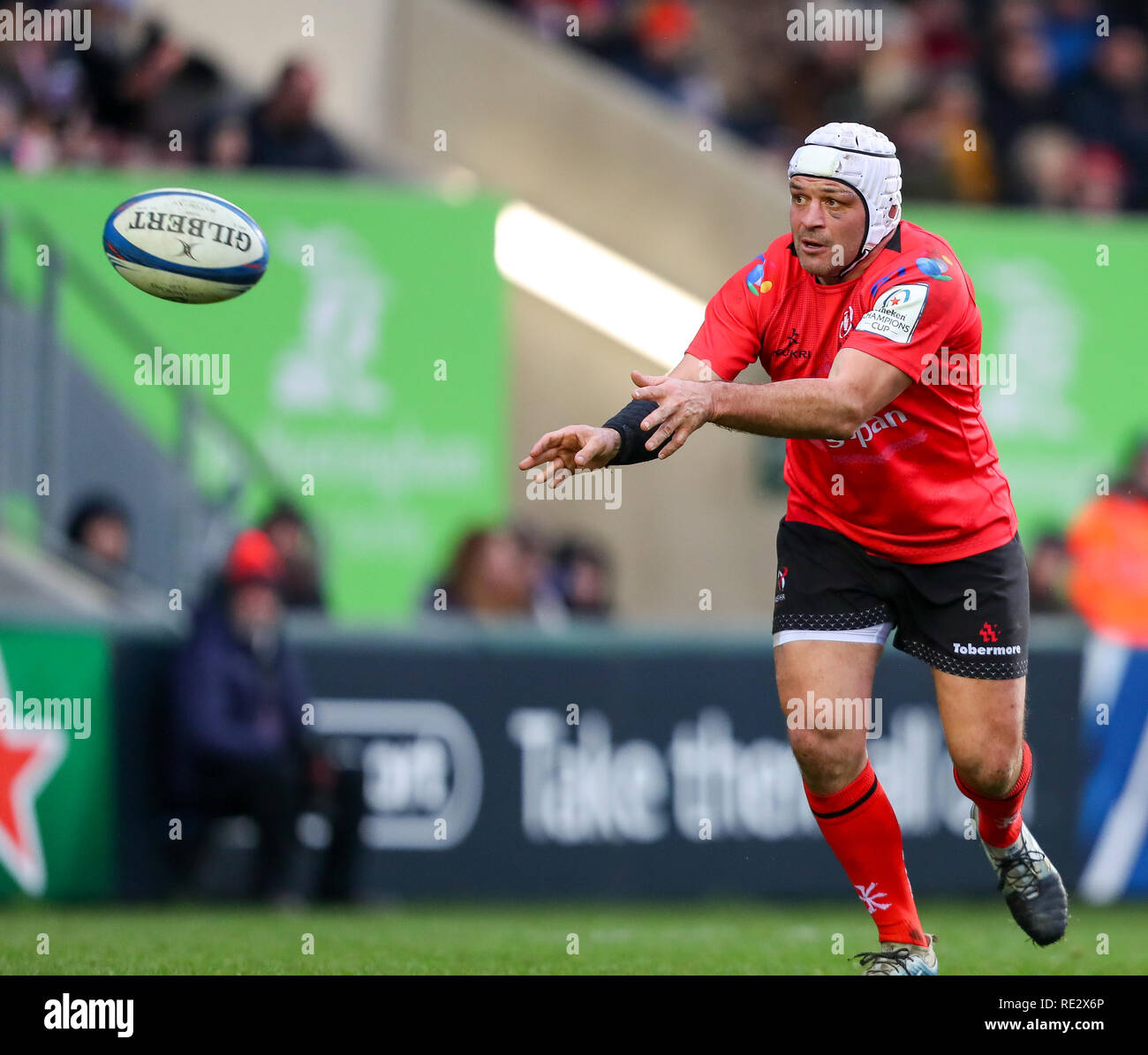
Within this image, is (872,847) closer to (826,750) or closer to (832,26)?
(826,750)

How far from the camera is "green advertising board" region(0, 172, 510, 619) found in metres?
12.4

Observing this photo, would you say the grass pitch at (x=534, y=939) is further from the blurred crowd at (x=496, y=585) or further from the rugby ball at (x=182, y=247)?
the rugby ball at (x=182, y=247)

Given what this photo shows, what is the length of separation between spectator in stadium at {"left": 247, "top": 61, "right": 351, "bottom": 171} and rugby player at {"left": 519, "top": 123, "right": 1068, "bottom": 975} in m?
7.52

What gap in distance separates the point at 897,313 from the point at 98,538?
6.30 meters

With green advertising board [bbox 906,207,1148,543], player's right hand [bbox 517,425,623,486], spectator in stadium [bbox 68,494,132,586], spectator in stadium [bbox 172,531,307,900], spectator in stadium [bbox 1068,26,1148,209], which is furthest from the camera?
spectator in stadium [bbox 1068,26,1148,209]

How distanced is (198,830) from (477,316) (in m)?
4.44

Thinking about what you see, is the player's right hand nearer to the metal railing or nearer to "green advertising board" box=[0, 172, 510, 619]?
the metal railing

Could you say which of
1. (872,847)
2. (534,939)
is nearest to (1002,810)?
(872,847)

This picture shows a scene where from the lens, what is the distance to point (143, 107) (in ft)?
44.0

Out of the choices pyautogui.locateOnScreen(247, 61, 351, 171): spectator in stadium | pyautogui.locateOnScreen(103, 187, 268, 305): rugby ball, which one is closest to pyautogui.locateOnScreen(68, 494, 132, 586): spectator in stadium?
pyautogui.locateOnScreen(247, 61, 351, 171): spectator in stadium

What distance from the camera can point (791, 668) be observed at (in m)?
6.25

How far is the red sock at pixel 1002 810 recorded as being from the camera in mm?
6469

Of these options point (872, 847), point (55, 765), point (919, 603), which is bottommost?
point (872, 847)

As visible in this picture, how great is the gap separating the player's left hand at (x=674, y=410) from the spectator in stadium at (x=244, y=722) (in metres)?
5.06
